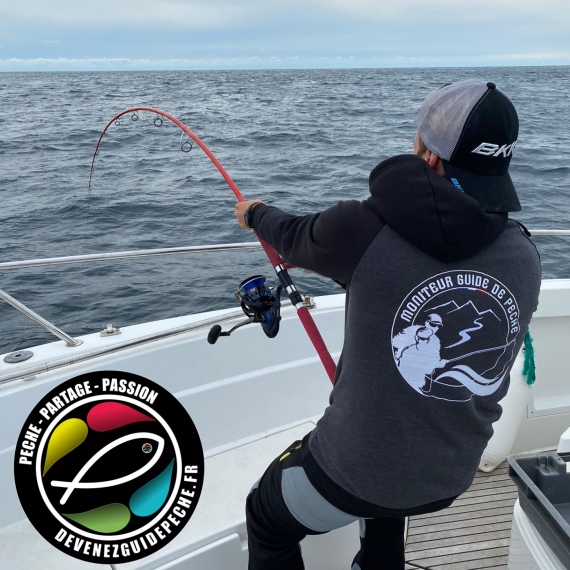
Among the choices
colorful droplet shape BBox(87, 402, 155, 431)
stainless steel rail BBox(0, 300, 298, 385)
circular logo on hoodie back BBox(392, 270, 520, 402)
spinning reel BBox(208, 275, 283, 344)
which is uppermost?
circular logo on hoodie back BBox(392, 270, 520, 402)

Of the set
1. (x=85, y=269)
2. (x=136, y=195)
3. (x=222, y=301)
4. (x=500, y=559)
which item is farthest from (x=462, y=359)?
(x=136, y=195)

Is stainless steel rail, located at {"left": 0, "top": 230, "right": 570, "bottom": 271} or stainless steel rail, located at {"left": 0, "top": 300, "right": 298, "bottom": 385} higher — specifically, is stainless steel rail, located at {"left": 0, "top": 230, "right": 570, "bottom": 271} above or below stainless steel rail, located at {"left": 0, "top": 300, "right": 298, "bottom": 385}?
above

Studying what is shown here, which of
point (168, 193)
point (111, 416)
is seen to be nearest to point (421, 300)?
point (111, 416)

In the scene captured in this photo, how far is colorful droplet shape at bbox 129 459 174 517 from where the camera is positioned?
1979mm

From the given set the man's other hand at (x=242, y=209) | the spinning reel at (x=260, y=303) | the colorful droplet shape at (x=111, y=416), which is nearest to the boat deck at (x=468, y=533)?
the spinning reel at (x=260, y=303)

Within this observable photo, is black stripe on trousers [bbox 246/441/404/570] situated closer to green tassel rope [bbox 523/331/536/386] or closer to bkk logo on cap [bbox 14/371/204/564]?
bkk logo on cap [bbox 14/371/204/564]

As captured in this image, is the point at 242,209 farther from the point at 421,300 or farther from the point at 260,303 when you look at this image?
the point at 421,300

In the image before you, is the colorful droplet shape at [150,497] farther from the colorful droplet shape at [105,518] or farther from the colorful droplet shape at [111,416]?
the colorful droplet shape at [111,416]

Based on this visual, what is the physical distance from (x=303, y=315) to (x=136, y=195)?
7770mm

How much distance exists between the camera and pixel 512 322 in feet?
3.60

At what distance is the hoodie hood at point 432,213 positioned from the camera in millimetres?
998

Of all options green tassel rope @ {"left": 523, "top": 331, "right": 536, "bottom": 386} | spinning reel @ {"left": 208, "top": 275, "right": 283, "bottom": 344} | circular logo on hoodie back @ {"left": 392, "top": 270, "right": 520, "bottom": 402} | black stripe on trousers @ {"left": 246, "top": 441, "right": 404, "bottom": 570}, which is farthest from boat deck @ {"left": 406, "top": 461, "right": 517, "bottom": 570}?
circular logo on hoodie back @ {"left": 392, "top": 270, "right": 520, "bottom": 402}

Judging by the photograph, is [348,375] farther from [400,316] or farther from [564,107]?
[564,107]

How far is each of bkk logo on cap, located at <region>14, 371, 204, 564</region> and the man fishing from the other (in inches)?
37.4
